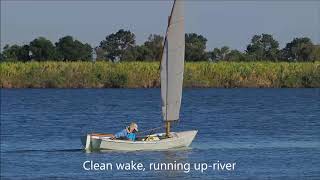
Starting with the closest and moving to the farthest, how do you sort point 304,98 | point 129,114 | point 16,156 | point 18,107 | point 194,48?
point 16,156, point 129,114, point 18,107, point 304,98, point 194,48

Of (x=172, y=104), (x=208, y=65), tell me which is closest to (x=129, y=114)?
(x=172, y=104)

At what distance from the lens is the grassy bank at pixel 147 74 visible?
9075 cm

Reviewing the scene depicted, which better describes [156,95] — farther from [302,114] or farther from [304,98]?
[302,114]

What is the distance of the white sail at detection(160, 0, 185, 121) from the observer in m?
39.8

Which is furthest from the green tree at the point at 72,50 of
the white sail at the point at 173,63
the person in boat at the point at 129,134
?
the person in boat at the point at 129,134

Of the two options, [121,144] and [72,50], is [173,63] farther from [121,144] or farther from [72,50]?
[72,50]

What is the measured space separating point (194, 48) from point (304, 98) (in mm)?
38259

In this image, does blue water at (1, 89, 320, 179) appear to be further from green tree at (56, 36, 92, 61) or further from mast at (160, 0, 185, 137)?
green tree at (56, 36, 92, 61)

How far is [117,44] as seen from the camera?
129750mm

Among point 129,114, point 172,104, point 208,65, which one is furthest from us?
point 208,65

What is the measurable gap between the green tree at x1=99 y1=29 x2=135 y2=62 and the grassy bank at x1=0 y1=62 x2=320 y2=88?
28.5m

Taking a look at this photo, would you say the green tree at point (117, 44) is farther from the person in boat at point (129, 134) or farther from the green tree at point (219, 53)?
the person in boat at point (129, 134)

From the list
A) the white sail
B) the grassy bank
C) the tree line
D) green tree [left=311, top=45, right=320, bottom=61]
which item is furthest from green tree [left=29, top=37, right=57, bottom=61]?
the white sail

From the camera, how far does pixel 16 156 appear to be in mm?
37062
